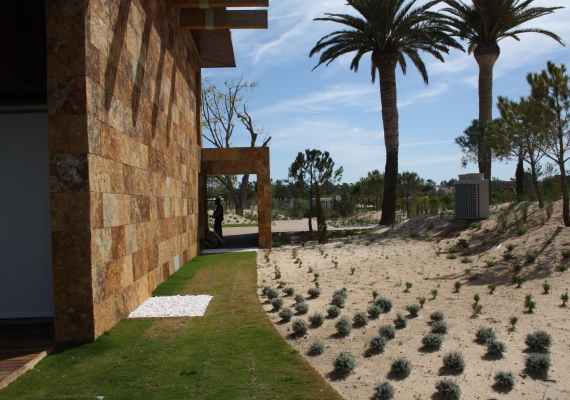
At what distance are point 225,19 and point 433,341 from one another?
9274 mm

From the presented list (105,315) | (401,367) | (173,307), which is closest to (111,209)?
(105,315)

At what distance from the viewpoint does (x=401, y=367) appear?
4828mm

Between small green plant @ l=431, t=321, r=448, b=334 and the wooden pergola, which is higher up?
the wooden pergola

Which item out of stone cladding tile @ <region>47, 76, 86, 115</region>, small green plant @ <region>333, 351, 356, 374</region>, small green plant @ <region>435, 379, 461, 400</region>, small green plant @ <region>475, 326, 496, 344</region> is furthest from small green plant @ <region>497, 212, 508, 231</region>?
stone cladding tile @ <region>47, 76, 86, 115</region>

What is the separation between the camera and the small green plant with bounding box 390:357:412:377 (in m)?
4.82

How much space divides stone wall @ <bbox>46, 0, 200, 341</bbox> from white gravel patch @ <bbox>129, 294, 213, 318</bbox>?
0.18 m

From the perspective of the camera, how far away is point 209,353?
541 centimetres

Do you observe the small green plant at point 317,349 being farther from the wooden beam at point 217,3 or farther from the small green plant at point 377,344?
the wooden beam at point 217,3

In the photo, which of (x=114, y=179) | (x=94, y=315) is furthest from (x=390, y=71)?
(x=94, y=315)

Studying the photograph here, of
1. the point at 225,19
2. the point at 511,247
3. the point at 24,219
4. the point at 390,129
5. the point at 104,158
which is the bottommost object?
the point at 511,247

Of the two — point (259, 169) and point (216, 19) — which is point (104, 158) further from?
point (259, 169)

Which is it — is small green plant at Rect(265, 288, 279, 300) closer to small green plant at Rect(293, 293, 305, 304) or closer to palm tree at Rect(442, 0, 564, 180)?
small green plant at Rect(293, 293, 305, 304)

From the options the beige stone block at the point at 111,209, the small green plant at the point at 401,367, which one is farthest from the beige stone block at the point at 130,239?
the small green plant at the point at 401,367

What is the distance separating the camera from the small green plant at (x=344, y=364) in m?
4.88
